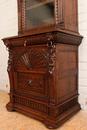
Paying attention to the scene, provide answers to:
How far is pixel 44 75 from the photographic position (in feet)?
5.22

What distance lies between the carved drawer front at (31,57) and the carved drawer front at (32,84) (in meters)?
0.09

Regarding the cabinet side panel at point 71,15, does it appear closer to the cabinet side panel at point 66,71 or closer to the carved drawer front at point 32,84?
the cabinet side panel at point 66,71

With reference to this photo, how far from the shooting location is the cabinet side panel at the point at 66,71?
156 centimetres

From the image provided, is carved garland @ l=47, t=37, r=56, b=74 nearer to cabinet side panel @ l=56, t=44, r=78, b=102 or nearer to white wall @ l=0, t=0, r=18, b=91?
cabinet side panel @ l=56, t=44, r=78, b=102

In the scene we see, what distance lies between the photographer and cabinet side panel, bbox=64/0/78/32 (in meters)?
1.62

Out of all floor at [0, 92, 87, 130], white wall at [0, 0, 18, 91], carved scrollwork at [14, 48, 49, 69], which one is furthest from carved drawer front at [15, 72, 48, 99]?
white wall at [0, 0, 18, 91]

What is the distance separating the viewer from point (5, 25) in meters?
2.76

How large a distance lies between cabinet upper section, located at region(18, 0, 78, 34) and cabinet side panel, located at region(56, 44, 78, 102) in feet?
0.71

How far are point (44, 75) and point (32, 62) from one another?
197mm

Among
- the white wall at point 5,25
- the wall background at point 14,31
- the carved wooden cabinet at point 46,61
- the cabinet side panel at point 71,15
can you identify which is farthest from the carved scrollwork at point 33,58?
the white wall at point 5,25

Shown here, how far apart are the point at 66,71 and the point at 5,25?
157cm

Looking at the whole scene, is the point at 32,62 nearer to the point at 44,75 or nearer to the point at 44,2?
the point at 44,75

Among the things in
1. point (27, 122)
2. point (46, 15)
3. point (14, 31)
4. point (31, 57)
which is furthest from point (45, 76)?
point (14, 31)

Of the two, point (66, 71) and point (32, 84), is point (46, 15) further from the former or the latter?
point (32, 84)
